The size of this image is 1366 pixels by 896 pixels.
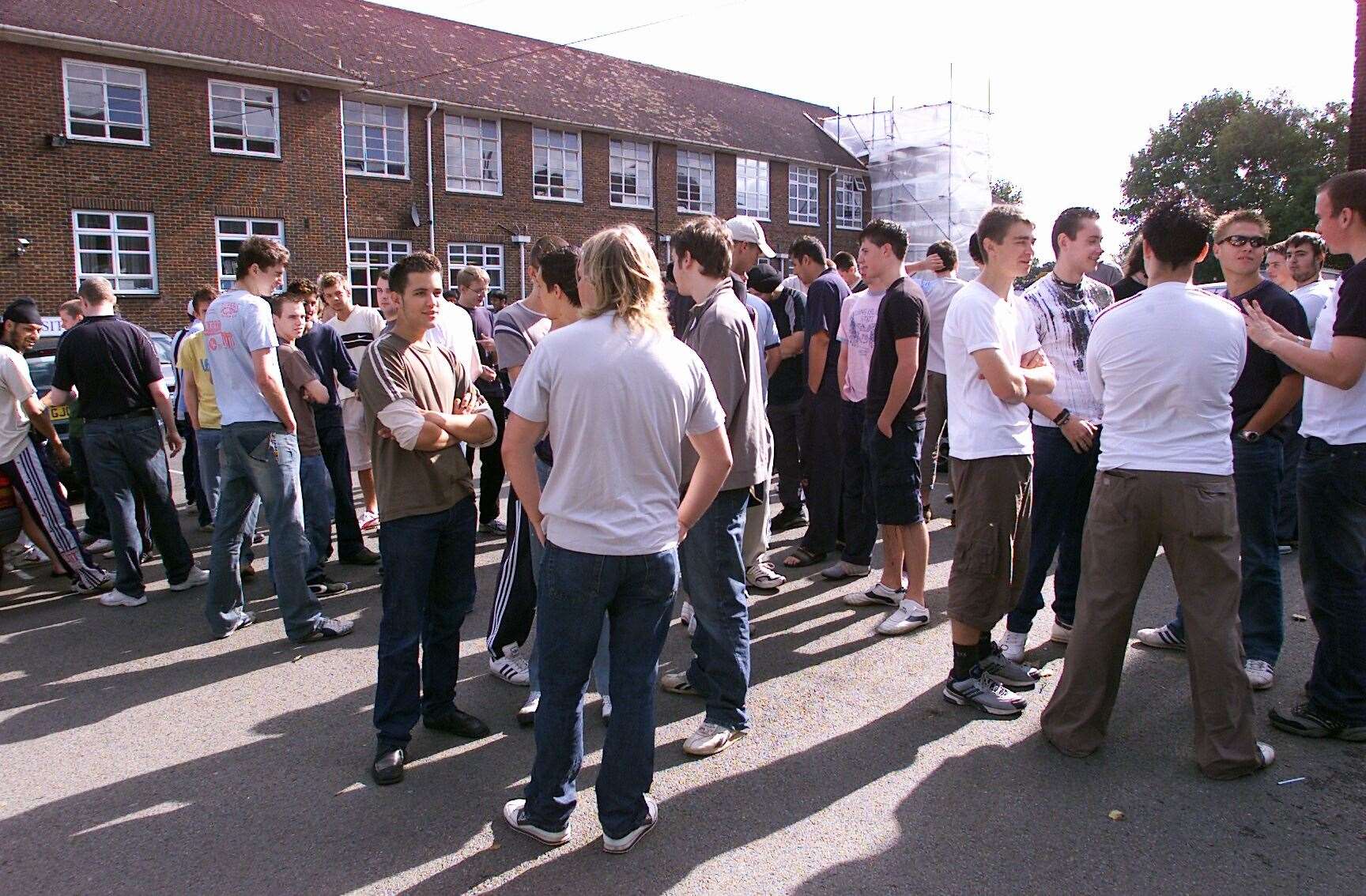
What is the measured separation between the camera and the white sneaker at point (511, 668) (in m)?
4.67

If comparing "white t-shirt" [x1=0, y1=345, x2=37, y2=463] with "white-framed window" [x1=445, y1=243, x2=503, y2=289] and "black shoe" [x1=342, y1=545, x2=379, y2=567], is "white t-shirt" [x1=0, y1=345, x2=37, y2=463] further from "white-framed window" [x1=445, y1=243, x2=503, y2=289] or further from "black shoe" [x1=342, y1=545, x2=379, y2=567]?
"white-framed window" [x1=445, y1=243, x2=503, y2=289]

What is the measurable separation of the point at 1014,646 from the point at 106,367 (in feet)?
18.9

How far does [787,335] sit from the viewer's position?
724 cm

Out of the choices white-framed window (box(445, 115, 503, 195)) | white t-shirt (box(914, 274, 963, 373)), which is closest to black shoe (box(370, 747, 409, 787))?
white t-shirt (box(914, 274, 963, 373))

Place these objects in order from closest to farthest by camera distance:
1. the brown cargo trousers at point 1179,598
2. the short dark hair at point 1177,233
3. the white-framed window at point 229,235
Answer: the brown cargo trousers at point 1179,598 → the short dark hair at point 1177,233 → the white-framed window at point 229,235

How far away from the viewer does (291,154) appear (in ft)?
77.9

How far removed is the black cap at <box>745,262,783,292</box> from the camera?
22.7 feet

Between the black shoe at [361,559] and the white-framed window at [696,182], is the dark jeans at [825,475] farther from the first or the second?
the white-framed window at [696,182]

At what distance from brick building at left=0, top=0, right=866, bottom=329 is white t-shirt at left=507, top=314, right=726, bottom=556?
22.2 metres

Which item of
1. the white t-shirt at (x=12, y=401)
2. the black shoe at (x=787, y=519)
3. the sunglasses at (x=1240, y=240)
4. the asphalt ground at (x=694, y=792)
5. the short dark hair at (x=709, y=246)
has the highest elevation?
the sunglasses at (x=1240, y=240)

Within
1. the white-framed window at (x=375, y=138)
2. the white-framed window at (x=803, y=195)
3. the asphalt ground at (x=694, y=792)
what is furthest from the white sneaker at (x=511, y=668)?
the white-framed window at (x=803, y=195)

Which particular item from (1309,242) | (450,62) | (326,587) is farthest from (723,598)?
(450,62)

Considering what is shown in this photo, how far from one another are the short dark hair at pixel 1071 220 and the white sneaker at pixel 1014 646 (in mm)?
1949

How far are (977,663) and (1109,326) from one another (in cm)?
162
